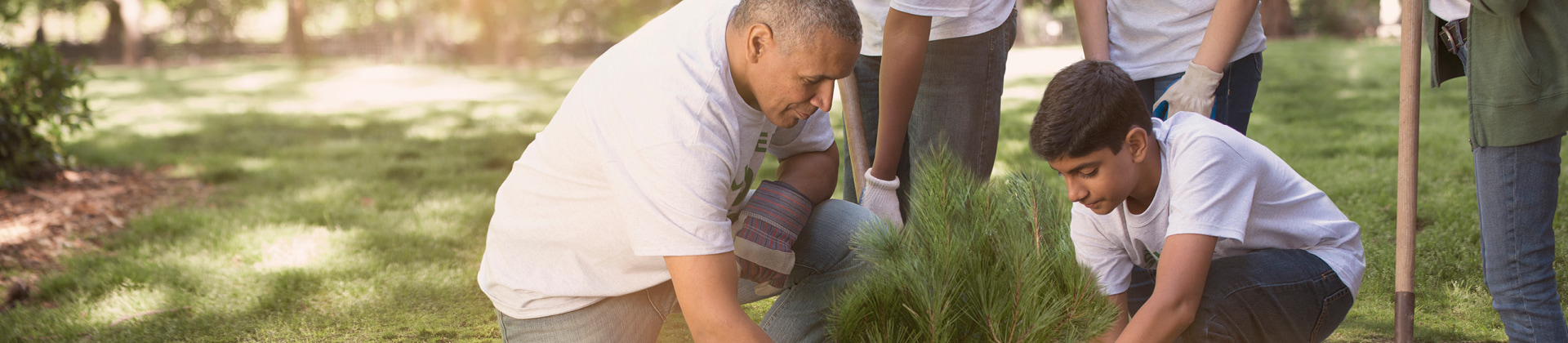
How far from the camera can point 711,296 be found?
68.2 inches

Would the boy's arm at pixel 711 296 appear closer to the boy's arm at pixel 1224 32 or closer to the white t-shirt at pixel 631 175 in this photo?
the white t-shirt at pixel 631 175

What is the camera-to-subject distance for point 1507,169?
90.7 inches

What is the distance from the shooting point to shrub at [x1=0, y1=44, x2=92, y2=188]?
5.88m

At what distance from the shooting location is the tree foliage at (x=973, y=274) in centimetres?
160

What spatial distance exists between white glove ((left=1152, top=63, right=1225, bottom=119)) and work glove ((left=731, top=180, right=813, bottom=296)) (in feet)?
3.63

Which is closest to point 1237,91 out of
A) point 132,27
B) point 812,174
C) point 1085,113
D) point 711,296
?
point 1085,113

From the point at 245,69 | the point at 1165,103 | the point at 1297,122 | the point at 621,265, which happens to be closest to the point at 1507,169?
the point at 1165,103

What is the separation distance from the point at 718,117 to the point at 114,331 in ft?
9.02

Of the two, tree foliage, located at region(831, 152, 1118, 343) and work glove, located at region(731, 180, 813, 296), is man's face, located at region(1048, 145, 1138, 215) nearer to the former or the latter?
tree foliage, located at region(831, 152, 1118, 343)

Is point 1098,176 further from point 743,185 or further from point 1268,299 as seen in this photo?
point 743,185

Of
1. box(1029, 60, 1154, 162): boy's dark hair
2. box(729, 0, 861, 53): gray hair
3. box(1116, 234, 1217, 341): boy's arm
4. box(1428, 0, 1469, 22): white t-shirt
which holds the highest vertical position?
box(729, 0, 861, 53): gray hair

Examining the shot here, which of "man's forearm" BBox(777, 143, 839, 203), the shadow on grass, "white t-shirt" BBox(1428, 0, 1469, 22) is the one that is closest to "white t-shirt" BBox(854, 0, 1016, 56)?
"man's forearm" BBox(777, 143, 839, 203)

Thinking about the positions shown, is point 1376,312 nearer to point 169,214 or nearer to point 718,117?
point 718,117

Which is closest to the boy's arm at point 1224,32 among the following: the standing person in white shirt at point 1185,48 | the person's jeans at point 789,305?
the standing person in white shirt at point 1185,48
